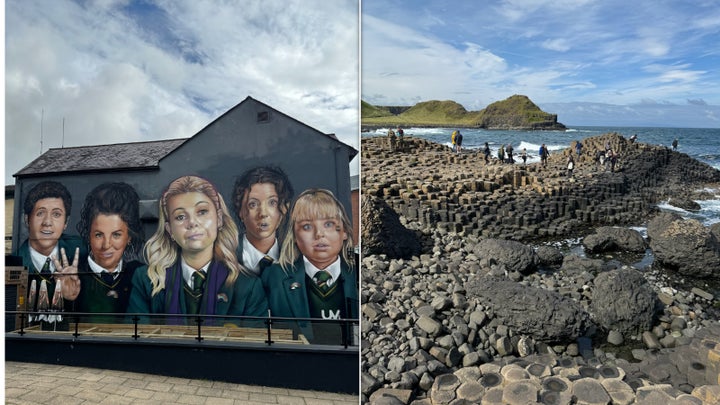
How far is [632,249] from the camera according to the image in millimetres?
3129

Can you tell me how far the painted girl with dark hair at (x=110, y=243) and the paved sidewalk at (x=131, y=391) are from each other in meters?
0.40

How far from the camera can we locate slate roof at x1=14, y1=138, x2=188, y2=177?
109 inches

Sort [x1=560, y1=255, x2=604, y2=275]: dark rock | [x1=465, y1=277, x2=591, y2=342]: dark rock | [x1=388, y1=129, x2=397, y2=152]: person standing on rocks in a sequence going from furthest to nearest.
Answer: [x1=388, y1=129, x2=397, y2=152]: person standing on rocks
[x1=560, y1=255, x2=604, y2=275]: dark rock
[x1=465, y1=277, x2=591, y2=342]: dark rock

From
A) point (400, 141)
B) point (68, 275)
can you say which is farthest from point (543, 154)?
point (68, 275)

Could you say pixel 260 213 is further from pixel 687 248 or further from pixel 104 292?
pixel 687 248

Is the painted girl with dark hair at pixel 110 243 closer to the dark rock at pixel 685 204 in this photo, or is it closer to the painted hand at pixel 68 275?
the painted hand at pixel 68 275

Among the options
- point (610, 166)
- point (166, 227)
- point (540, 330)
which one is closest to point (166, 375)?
point (166, 227)

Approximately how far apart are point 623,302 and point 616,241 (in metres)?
0.52

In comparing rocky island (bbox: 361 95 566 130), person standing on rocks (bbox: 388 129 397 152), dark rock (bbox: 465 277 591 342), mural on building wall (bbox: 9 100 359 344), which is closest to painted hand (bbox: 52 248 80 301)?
mural on building wall (bbox: 9 100 359 344)

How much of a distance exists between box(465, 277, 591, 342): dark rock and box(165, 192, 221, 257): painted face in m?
1.84

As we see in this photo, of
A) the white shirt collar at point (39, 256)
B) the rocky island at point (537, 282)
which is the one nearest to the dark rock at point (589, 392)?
the rocky island at point (537, 282)

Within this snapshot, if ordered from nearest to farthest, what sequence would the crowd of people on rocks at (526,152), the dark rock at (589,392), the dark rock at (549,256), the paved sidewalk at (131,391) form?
1. the dark rock at (589,392)
2. the paved sidewalk at (131,391)
3. the dark rock at (549,256)
4. the crowd of people on rocks at (526,152)

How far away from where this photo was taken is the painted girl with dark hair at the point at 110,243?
279 cm

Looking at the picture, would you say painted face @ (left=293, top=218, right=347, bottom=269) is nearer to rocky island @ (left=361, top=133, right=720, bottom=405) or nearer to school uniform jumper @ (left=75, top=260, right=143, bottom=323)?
rocky island @ (left=361, top=133, right=720, bottom=405)
